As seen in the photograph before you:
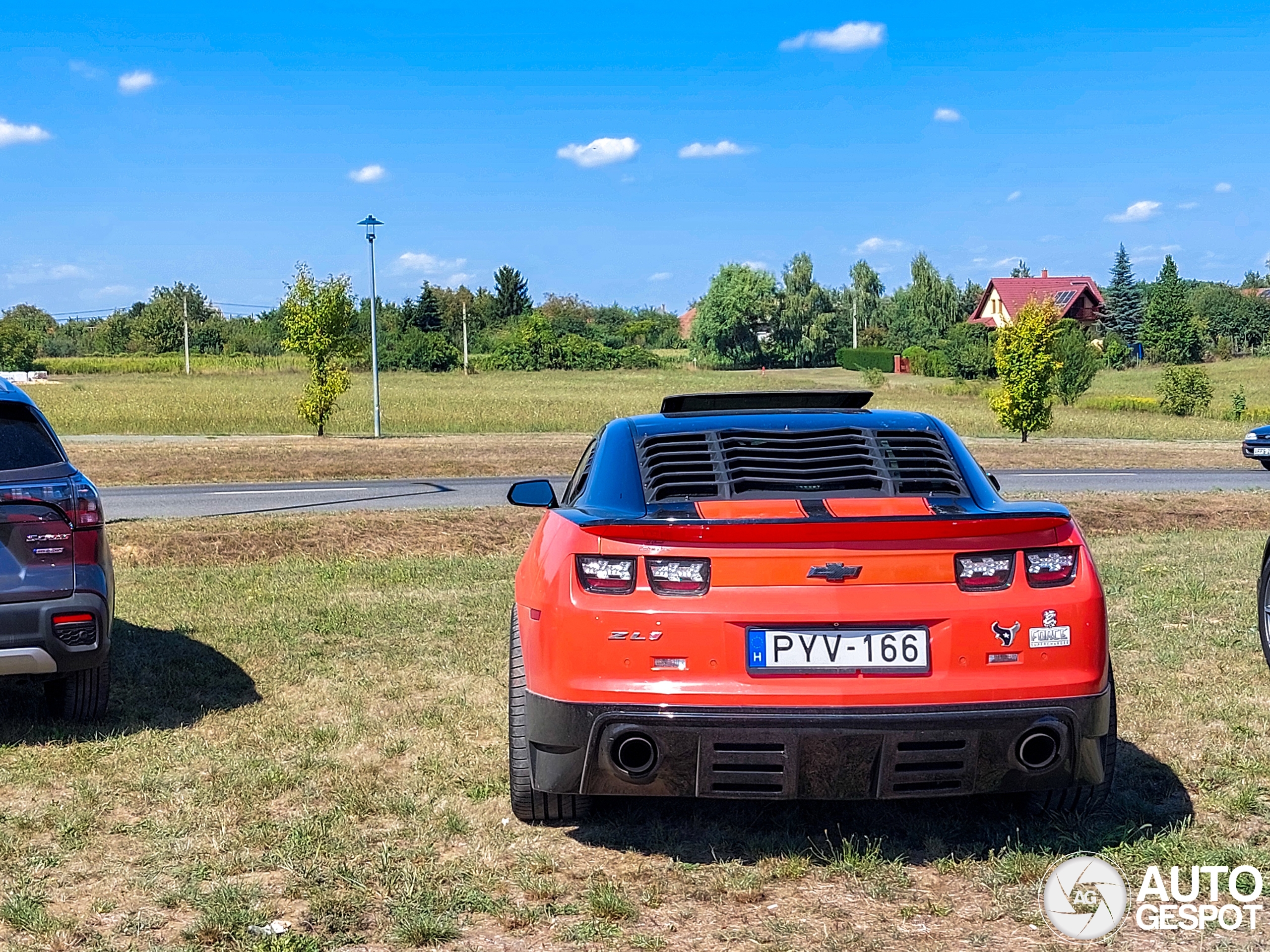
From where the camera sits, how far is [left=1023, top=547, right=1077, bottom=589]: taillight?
12.7ft

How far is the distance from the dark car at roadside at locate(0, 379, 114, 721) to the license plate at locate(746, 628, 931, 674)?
11.0 feet

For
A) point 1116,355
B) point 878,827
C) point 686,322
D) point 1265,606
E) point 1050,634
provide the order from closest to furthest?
1. point 1050,634
2. point 878,827
3. point 1265,606
4. point 1116,355
5. point 686,322

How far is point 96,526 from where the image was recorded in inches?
226

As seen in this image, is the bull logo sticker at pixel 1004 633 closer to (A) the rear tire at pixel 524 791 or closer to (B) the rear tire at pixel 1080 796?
(B) the rear tire at pixel 1080 796

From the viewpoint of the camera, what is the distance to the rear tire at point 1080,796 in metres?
4.23

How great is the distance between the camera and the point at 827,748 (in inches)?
146

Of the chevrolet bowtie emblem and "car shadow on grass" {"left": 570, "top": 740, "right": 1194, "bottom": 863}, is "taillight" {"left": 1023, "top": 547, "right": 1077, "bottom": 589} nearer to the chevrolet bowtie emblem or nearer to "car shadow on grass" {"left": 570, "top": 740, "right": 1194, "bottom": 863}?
the chevrolet bowtie emblem

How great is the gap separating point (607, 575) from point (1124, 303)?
112578 millimetres

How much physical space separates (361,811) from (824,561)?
2.08 meters

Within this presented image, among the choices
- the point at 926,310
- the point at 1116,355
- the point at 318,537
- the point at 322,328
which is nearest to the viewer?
the point at 318,537

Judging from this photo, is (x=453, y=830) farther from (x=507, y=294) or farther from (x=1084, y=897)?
(x=507, y=294)

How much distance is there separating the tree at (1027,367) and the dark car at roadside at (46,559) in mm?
28839

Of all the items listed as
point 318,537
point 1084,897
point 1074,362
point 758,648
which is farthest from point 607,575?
point 1074,362

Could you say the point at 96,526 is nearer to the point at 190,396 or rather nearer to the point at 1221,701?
the point at 1221,701
